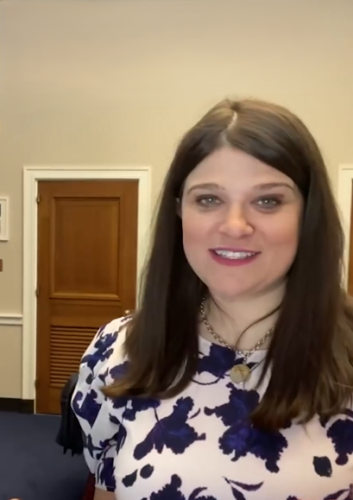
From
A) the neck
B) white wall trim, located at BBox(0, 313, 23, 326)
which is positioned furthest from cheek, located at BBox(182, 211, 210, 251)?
white wall trim, located at BBox(0, 313, 23, 326)

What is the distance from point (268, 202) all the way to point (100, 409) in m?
0.45

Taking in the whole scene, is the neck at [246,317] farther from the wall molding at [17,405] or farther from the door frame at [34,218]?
the wall molding at [17,405]

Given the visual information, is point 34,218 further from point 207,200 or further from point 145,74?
point 207,200

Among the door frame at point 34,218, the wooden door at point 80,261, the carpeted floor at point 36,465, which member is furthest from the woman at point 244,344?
the wooden door at point 80,261

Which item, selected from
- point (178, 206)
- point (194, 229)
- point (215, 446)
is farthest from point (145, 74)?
point (215, 446)

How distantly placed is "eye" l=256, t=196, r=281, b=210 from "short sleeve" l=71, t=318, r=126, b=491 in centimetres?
37

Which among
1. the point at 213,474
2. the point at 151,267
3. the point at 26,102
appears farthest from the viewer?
the point at 26,102

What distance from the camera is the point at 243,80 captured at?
3945 mm

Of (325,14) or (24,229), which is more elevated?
(325,14)

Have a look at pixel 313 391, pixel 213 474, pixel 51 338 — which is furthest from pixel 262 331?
pixel 51 338

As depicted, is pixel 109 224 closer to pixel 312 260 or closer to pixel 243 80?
pixel 243 80

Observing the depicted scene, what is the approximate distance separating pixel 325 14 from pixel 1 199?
103 inches

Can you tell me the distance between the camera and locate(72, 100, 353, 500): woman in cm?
80

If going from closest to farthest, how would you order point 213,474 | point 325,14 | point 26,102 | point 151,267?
point 213,474
point 151,267
point 325,14
point 26,102
